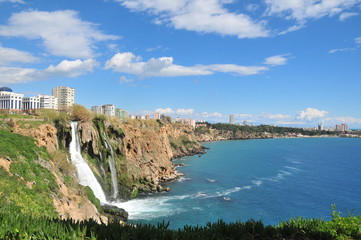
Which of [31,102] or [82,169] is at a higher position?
[31,102]

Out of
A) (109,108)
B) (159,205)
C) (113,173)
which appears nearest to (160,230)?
(159,205)

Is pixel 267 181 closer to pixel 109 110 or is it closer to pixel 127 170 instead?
pixel 127 170

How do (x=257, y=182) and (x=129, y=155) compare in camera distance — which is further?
(x=257, y=182)

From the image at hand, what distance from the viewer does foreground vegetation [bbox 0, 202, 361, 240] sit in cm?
753

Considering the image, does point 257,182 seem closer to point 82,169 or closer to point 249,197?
point 249,197

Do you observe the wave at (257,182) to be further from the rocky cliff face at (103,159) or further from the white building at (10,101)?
the white building at (10,101)

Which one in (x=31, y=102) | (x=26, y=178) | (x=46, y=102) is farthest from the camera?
(x=46, y=102)

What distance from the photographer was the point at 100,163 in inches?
1544

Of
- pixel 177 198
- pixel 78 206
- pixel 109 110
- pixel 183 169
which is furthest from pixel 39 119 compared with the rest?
pixel 109 110

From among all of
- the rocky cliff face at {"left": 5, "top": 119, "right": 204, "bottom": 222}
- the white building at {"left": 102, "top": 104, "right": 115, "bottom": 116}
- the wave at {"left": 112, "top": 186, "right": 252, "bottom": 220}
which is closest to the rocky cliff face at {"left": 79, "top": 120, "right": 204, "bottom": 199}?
the rocky cliff face at {"left": 5, "top": 119, "right": 204, "bottom": 222}

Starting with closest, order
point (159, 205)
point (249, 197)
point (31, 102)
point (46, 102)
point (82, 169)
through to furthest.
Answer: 1. point (82, 169)
2. point (159, 205)
3. point (249, 197)
4. point (31, 102)
5. point (46, 102)

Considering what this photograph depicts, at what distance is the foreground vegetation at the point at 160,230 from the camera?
7531 mm

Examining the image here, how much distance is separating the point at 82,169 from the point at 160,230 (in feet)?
94.5

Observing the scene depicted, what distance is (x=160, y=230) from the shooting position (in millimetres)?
7949
